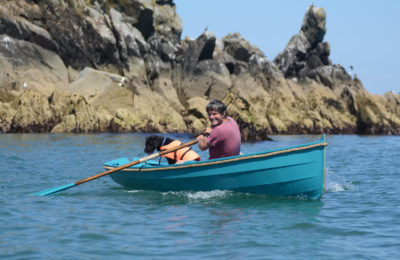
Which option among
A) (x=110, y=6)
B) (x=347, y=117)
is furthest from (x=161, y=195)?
(x=347, y=117)

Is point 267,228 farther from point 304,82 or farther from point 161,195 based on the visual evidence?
point 304,82

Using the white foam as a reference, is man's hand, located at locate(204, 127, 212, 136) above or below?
above

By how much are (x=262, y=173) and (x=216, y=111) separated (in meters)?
1.70

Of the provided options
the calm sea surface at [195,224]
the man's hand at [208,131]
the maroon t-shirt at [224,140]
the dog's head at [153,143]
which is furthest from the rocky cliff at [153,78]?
the man's hand at [208,131]

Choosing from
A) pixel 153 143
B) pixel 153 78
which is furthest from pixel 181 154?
pixel 153 78

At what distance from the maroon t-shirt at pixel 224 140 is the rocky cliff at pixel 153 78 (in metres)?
29.6

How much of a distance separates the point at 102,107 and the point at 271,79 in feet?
129

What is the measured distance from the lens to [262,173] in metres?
10.7

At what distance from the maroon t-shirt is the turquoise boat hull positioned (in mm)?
414

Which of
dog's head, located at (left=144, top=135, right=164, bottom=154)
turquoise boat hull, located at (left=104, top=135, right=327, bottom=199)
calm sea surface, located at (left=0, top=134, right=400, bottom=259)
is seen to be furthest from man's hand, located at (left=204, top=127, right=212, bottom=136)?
dog's head, located at (left=144, top=135, right=164, bottom=154)

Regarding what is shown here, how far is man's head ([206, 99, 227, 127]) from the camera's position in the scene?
1076cm

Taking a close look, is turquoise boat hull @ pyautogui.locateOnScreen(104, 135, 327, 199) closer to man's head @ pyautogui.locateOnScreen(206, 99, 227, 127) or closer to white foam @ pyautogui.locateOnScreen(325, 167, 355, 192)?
man's head @ pyautogui.locateOnScreen(206, 99, 227, 127)

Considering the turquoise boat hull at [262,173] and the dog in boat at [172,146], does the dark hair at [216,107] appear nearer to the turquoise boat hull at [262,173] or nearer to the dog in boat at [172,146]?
the turquoise boat hull at [262,173]

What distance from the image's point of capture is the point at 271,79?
87.2 meters
